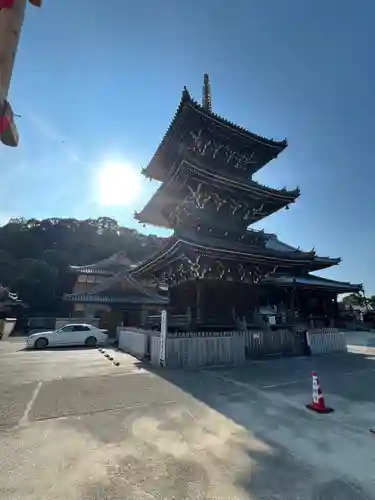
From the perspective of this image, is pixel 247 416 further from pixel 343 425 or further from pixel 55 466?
pixel 55 466

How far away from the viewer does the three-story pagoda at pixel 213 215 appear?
11.5m

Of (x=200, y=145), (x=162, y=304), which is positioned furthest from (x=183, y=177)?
(x=162, y=304)

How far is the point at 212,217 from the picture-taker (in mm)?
12781

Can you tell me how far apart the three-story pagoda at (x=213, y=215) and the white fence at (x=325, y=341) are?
9.88 feet

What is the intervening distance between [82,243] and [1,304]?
29.1 m

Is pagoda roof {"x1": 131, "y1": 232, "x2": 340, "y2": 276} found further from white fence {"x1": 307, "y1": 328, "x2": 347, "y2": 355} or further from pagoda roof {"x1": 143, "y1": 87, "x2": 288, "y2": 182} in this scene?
pagoda roof {"x1": 143, "y1": 87, "x2": 288, "y2": 182}

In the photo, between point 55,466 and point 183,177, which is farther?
point 183,177

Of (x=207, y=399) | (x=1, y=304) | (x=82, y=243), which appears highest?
(x=82, y=243)

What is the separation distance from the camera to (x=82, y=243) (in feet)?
189

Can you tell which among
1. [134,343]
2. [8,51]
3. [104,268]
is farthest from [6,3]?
[104,268]

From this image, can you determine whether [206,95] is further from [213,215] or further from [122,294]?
[122,294]

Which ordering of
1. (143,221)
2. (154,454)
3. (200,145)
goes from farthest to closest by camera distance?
(143,221)
(200,145)
(154,454)

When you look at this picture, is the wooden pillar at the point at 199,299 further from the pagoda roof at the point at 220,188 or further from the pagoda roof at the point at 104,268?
the pagoda roof at the point at 104,268

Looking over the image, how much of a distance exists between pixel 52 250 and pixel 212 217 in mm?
46772
